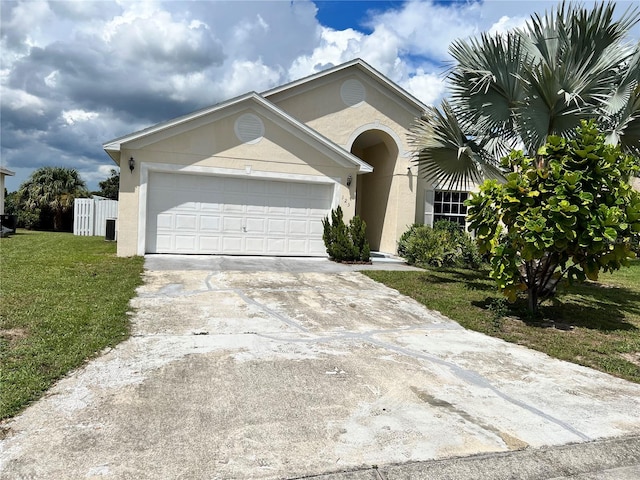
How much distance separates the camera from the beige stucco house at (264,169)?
12.4 meters

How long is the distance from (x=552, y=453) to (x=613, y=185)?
15.7 feet

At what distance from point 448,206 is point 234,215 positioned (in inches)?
303

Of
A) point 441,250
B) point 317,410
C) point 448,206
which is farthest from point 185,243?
point 317,410

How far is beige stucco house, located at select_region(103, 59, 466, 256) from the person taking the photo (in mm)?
12383

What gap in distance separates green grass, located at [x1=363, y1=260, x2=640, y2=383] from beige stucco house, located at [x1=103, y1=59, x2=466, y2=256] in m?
3.59

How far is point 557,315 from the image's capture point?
26.8 ft

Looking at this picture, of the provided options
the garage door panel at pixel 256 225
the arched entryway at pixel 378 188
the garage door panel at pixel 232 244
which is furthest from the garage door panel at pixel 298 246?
the arched entryway at pixel 378 188

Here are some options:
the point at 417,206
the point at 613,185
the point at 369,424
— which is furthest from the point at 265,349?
the point at 417,206

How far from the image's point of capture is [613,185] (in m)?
6.73

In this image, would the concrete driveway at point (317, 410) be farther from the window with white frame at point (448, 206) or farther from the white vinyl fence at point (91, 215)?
the white vinyl fence at point (91, 215)

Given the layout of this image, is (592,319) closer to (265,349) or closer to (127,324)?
(265,349)

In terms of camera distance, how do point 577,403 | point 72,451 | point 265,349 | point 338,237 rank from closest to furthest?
point 72,451
point 577,403
point 265,349
point 338,237

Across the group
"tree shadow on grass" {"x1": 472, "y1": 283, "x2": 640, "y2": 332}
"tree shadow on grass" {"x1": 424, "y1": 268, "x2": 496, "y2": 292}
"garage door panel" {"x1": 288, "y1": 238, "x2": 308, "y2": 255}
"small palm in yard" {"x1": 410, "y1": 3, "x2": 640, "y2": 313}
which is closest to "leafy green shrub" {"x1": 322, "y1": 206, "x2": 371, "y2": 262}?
"garage door panel" {"x1": 288, "y1": 238, "x2": 308, "y2": 255}

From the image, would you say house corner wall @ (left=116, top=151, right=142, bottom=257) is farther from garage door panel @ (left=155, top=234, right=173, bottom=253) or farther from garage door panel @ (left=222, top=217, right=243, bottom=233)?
garage door panel @ (left=222, top=217, right=243, bottom=233)
